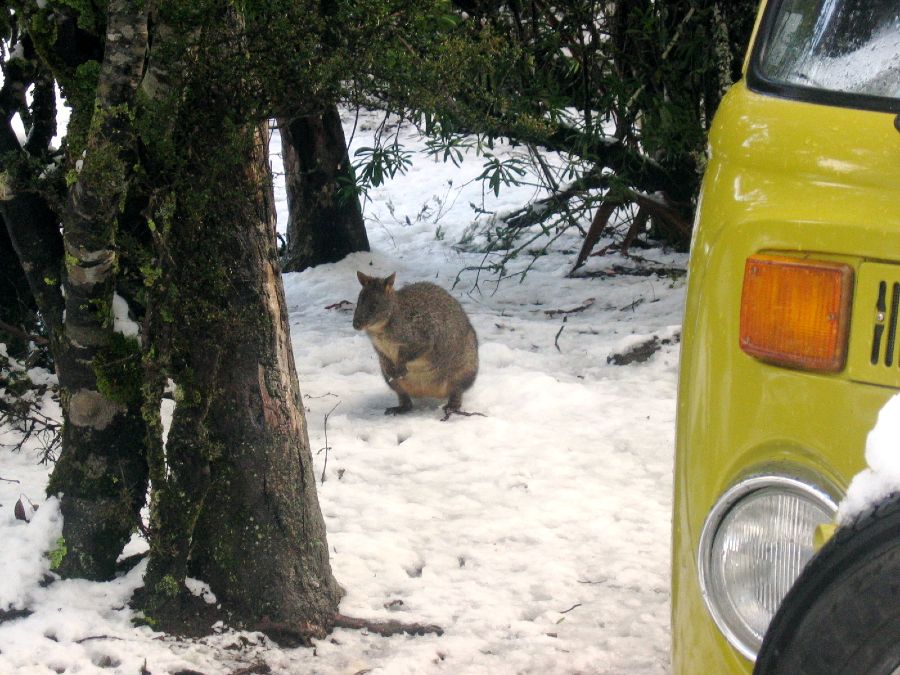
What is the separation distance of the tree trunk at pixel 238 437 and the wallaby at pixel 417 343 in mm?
3112

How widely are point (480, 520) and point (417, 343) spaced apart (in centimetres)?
232

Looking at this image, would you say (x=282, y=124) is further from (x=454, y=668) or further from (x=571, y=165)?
(x=571, y=165)

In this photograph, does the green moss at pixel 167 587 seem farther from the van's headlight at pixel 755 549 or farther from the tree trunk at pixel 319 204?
the tree trunk at pixel 319 204

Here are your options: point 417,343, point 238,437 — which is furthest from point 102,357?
point 417,343

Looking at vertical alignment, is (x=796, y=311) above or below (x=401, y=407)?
above

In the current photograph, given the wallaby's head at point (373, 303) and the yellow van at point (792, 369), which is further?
the wallaby's head at point (373, 303)

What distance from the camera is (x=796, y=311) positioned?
1776 millimetres

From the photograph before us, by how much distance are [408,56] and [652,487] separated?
102 inches

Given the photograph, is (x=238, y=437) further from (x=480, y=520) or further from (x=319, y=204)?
(x=319, y=204)

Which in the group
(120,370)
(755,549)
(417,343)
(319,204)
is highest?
(319,204)

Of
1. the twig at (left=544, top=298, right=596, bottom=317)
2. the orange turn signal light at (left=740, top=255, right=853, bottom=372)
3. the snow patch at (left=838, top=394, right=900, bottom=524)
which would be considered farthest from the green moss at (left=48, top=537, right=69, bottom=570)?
the twig at (left=544, top=298, right=596, bottom=317)

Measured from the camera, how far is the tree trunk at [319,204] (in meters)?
9.16

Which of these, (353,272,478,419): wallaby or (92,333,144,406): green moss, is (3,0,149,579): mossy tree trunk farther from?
(353,272,478,419): wallaby

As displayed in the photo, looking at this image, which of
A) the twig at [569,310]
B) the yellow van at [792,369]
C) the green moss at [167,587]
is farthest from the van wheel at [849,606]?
the twig at [569,310]
